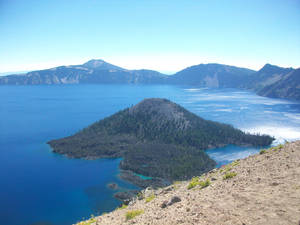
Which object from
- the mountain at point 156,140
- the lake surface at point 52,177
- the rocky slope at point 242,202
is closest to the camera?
the rocky slope at point 242,202

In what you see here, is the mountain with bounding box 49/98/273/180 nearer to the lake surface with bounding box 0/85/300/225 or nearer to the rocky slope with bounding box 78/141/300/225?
the lake surface with bounding box 0/85/300/225

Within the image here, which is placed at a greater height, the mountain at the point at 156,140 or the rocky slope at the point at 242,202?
the rocky slope at the point at 242,202

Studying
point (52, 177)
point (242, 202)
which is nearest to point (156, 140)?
point (52, 177)

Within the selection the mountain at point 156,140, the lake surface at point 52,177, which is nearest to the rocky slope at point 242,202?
the lake surface at point 52,177

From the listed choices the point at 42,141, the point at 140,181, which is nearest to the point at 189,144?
the point at 140,181

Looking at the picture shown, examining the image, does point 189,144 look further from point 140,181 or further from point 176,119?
point 140,181

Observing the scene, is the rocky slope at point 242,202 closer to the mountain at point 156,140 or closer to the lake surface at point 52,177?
the lake surface at point 52,177

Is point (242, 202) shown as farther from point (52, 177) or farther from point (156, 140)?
point (156, 140)

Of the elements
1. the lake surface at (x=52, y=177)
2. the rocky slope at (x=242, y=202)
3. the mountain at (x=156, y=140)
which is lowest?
the lake surface at (x=52, y=177)
